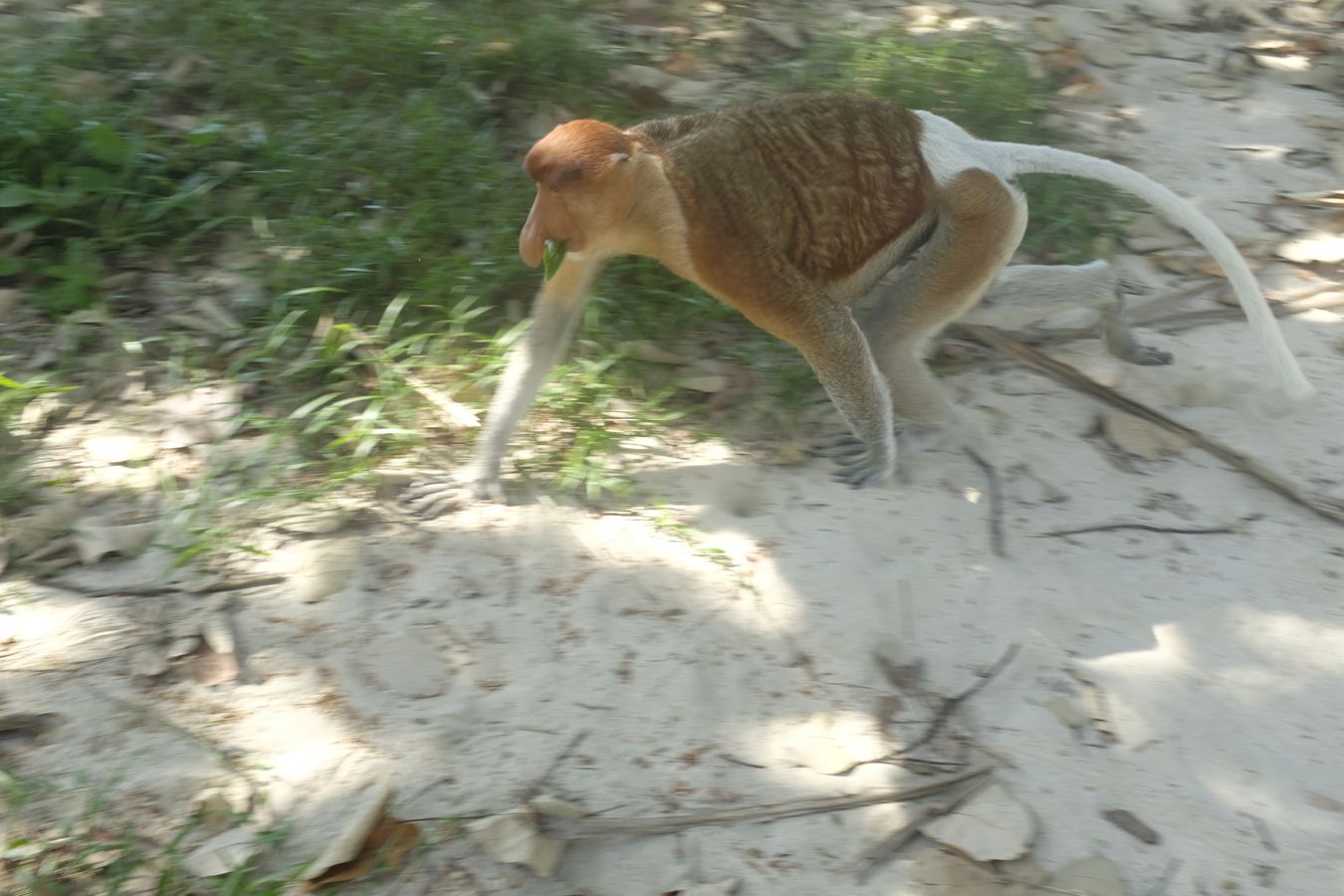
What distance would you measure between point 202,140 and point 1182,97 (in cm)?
491

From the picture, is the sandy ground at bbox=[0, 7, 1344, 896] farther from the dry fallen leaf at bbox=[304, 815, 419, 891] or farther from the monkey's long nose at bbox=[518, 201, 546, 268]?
the monkey's long nose at bbox=[518, 201, 546, 268]

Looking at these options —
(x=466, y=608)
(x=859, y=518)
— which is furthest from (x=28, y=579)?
(x=859, y=518)

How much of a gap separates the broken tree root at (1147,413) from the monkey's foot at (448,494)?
2.06 metres

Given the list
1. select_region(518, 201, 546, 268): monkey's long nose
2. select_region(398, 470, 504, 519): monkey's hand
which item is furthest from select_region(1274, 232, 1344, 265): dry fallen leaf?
select_region(398, 470, 504, 519): monkey's hand

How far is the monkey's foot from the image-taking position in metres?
3.52

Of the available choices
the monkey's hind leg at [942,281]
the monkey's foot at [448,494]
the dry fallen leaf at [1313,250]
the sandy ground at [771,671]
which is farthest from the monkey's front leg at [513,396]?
the dry fallen leaf at [1313,250]

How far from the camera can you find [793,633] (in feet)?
10.3

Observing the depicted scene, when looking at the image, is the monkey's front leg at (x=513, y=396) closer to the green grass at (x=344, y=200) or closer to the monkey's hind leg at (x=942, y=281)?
the green grass at (x=344, y=200)

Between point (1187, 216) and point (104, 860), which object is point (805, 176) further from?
point (104, 860)

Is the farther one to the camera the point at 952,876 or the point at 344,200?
the point at 344,200

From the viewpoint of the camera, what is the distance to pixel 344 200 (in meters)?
4.57

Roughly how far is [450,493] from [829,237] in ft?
4.59

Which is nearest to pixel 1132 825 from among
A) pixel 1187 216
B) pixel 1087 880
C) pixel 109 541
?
pixel 1087 880

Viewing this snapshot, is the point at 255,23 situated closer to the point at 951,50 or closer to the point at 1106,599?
the point at 951,50
